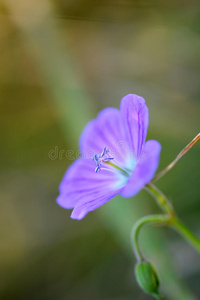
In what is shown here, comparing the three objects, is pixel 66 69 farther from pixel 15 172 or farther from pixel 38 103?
pixel 15 172

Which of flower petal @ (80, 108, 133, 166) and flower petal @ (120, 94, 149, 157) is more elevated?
flower petal @ (80, 108, 133, 166)

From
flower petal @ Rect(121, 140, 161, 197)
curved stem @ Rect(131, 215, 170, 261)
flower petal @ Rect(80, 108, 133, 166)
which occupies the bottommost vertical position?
curved stem @ Rect(131, 215, 170, 261)

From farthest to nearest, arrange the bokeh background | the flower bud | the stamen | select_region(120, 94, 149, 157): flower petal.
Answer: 1. the bokeh background
2. the stamen
3. the flower bud
4. select_region(120, 94, 149, 157): flower petal

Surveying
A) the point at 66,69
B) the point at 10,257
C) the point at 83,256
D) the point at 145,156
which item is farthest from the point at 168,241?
the point at 145,156

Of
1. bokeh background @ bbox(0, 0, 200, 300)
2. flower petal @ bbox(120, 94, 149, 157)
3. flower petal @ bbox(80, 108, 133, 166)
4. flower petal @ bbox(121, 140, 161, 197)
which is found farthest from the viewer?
bokeh background @ bbox(0, 0, 200, 300)

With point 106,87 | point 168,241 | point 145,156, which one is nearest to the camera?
point 145,156

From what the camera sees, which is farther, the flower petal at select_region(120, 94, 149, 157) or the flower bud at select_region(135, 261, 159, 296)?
the flower bud at select_region(135, 261, 159, 296)

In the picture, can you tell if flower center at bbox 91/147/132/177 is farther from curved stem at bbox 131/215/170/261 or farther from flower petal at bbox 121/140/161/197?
flower petal at bbox 121/140/161/197

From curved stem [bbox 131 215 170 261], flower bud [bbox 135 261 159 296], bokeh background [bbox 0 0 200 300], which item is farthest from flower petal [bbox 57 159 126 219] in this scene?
bokeh background [bbox 0 0 200 300]
